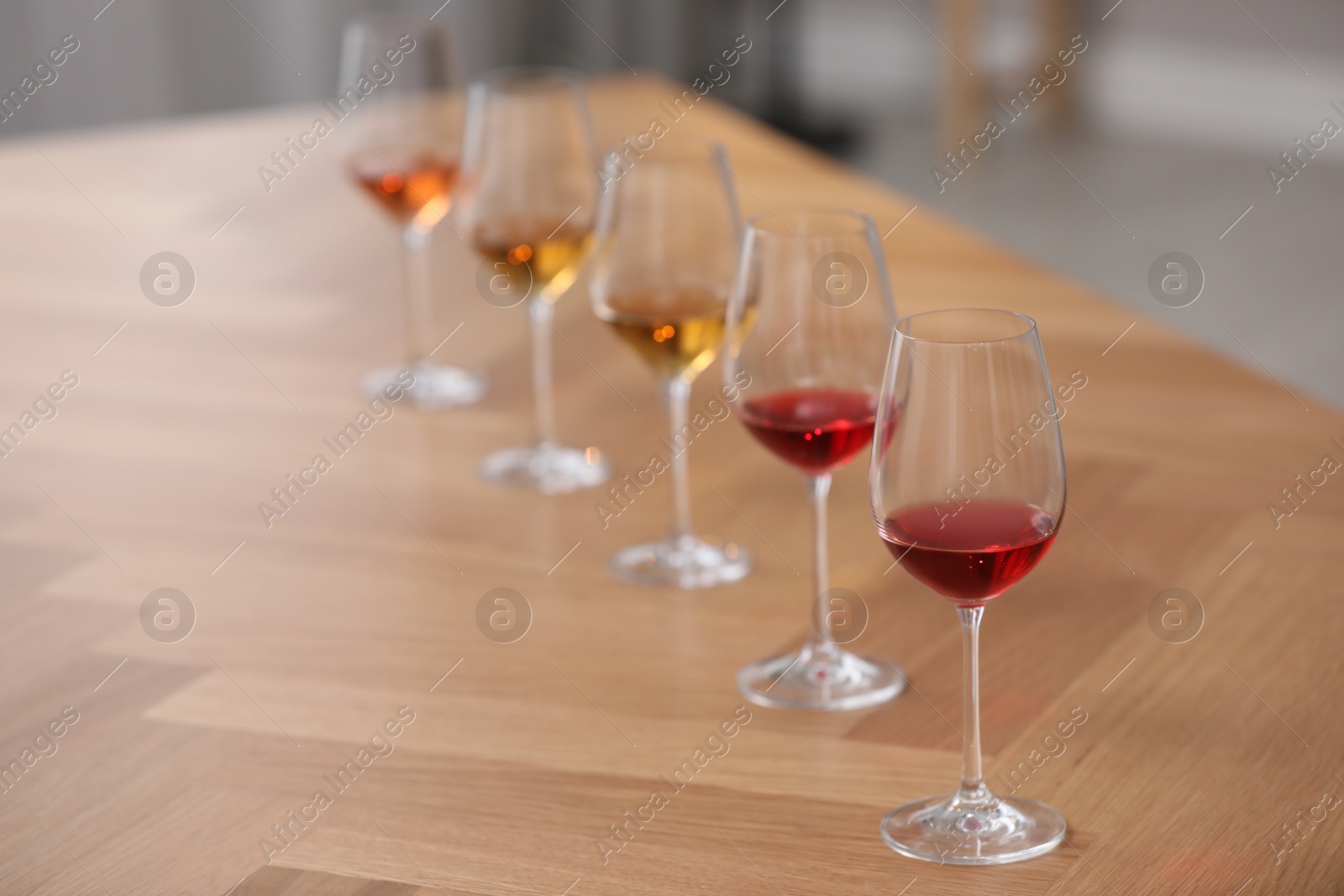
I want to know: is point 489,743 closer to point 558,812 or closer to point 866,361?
point 558,812

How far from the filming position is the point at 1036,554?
0.78 m

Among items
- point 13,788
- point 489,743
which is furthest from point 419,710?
point 13,788

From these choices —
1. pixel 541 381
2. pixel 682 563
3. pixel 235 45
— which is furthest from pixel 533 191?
pixel 235 45

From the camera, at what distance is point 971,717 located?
2.64ft

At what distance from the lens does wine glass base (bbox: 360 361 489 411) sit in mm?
1482

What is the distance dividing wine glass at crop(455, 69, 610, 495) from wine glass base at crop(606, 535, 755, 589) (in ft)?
0.53

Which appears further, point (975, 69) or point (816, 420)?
point (975, 69)

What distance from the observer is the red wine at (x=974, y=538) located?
0.77m

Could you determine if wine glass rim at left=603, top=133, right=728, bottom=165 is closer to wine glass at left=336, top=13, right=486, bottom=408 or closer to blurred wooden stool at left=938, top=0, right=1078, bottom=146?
wine glass at left=336, top=13, right=486, bottom=408

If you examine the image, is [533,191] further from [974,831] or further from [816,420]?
[974,831]

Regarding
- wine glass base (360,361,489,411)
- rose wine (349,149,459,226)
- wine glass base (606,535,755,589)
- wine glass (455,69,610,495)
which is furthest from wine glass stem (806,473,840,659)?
rose wine (349,149,459,226)

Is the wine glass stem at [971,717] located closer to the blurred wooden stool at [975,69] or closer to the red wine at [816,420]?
the red wine at [816,420]

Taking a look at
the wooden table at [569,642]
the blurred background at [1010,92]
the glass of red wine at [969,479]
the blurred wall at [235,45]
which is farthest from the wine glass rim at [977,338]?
the blurred wall at [235,45]

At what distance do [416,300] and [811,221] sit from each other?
74 cm
